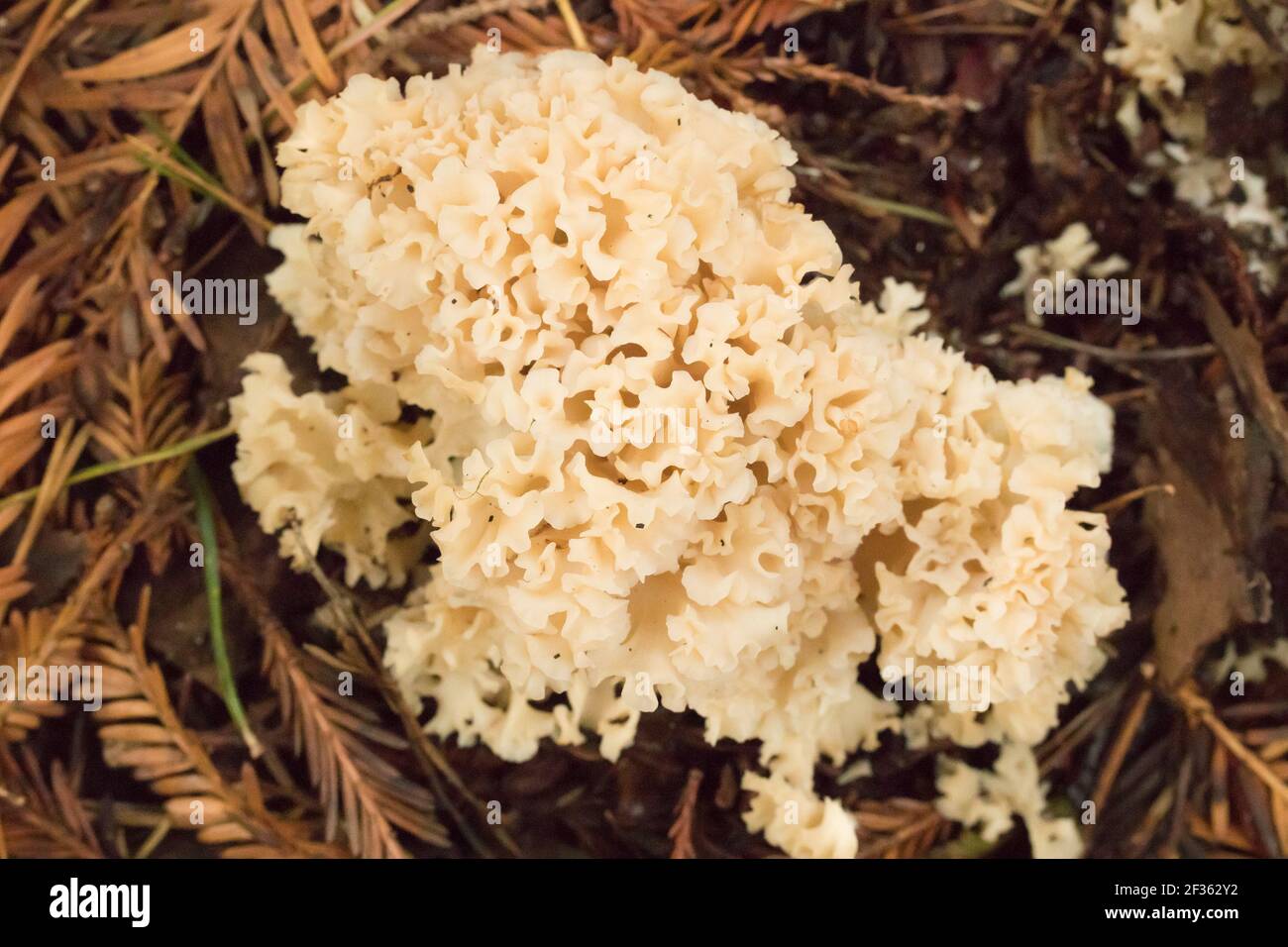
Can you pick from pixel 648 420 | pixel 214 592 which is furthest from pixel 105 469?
pixel 648 420

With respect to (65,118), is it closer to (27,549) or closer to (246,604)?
(27,549)

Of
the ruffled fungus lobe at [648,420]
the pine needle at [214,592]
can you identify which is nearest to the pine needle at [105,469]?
the pine needle at [214,592]

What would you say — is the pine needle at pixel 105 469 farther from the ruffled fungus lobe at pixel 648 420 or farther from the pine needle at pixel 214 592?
the ruffled fungus lobe at pixel 648 420

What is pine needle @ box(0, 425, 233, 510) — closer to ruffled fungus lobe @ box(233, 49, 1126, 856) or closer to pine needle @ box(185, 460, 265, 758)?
pine needle @ box(185, 460, 265, 758)

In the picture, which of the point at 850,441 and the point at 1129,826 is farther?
the point at 1129,826

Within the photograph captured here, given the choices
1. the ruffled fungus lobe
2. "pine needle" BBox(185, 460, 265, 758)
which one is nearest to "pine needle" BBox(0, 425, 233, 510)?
"pine needle" BBox(185, 460, 265, 758)

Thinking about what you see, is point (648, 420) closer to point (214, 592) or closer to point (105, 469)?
point (214, 592)
